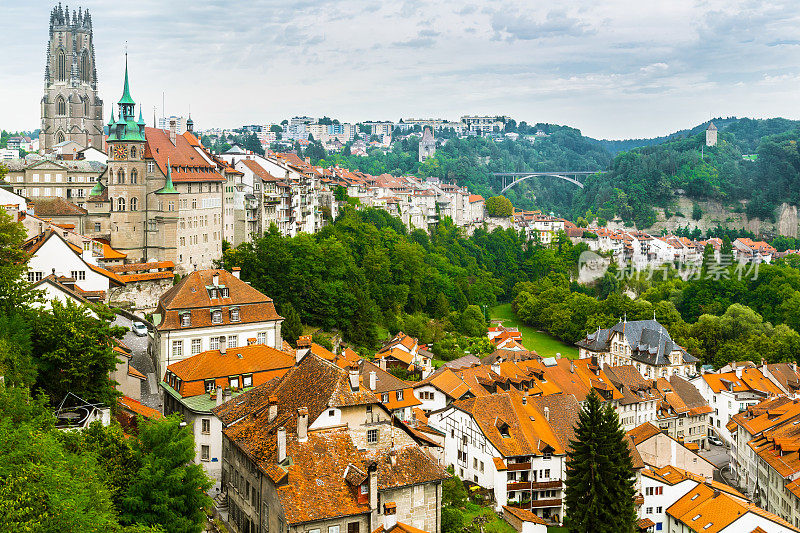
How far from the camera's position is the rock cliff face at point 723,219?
16850 centimetres

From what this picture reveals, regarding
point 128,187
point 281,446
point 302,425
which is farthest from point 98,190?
point 281,446

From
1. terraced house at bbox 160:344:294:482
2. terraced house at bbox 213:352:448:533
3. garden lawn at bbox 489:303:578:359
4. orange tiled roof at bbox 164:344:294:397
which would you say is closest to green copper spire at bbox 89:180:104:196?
terraced house at bbox 160:344:294:482

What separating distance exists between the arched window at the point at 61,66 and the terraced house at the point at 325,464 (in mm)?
87353

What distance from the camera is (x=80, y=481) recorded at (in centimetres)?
1839

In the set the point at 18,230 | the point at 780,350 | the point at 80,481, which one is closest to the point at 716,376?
the point at 780,350

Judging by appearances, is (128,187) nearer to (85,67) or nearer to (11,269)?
(11,269)

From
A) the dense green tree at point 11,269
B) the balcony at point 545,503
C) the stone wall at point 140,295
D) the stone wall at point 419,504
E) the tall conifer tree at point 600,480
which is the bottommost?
the balcony at point 545,503

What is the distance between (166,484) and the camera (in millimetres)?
23328

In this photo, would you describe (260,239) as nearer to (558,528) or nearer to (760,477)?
(558,528)

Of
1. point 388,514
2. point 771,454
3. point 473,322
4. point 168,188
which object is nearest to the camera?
point 388,514

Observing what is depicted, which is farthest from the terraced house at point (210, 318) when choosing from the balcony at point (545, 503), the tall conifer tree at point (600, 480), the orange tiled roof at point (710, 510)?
the orange tiled roof at point (710, 510)

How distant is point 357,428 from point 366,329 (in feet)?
129

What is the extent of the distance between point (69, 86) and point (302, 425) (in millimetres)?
90215

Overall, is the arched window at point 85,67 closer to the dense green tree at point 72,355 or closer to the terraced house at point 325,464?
the dense green tree at point 72,355
